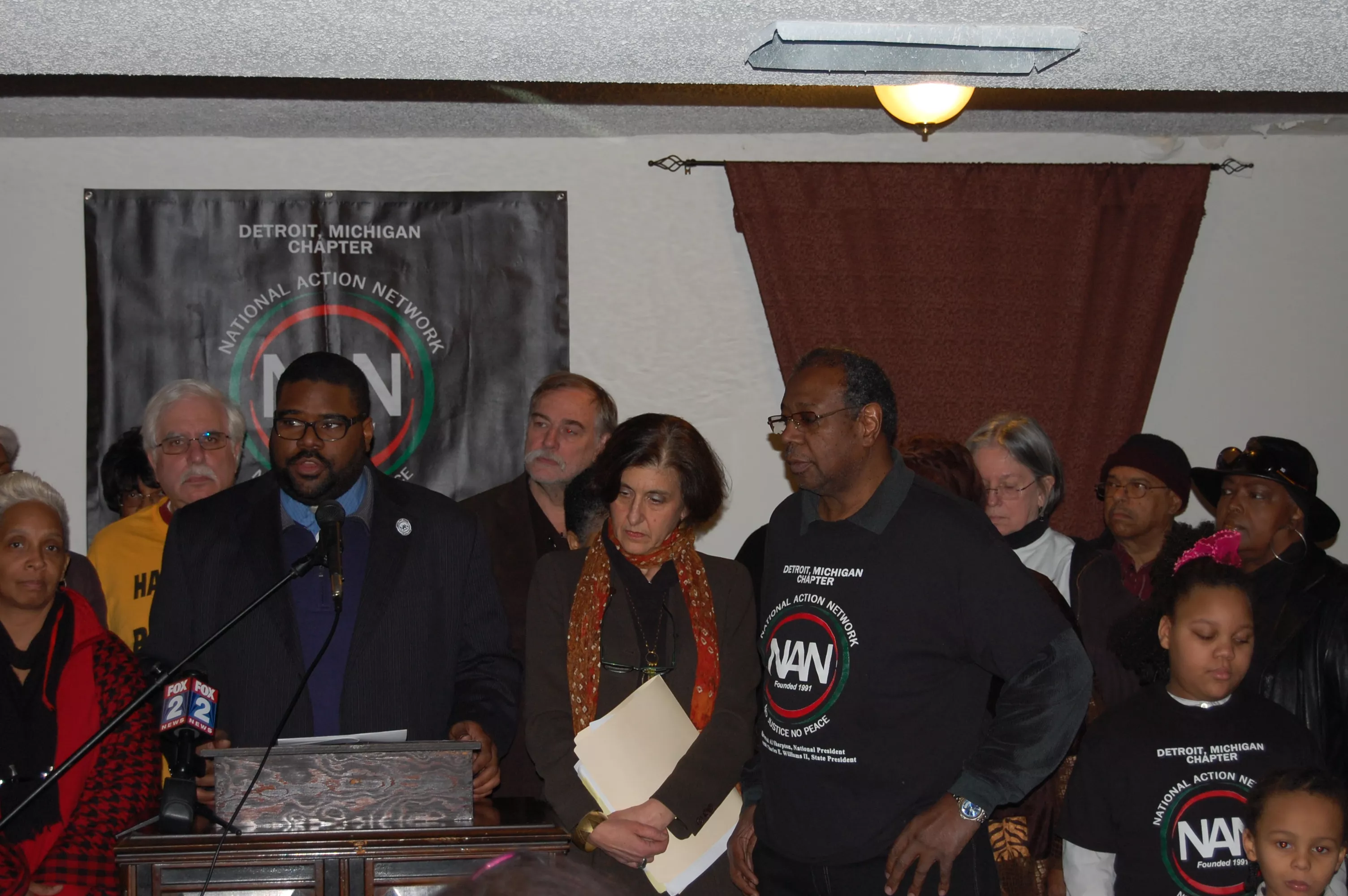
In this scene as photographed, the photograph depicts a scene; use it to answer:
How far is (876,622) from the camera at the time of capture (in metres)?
2.44

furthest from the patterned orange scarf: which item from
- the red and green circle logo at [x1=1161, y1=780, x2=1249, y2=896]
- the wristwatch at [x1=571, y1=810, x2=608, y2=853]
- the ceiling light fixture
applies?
the ceiling light fixture

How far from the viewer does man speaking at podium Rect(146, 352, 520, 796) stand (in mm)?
2865

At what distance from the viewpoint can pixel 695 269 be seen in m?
5.09

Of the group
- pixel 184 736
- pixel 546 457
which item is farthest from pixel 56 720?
pixel 546 457

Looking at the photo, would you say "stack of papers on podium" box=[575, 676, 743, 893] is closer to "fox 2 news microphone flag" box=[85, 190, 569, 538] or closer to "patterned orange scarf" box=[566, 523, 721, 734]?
"patterned orange scarf" box=[566, 523, 721, 734]

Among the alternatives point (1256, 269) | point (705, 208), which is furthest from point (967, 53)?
point (1256, 269)

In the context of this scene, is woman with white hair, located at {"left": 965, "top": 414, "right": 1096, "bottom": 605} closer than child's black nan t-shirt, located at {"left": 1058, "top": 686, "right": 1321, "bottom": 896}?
No

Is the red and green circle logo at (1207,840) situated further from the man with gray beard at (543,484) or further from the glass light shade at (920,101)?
the glass light shade at (920,101)

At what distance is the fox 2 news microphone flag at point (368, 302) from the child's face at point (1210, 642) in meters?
2.81

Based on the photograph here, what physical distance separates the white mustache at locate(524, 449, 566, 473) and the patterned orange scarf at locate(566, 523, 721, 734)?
0.97 m

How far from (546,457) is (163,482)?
3.82ft

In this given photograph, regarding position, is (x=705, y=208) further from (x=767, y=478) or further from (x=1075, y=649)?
(x=1075, y=649)

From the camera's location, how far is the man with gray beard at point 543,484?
3811mm

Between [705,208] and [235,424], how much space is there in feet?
7.11
